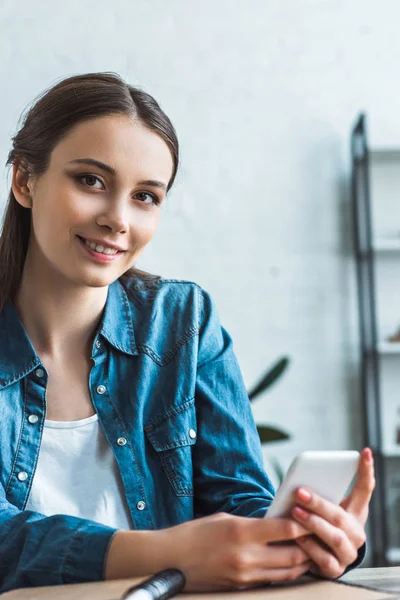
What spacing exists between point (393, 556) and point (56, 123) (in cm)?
234

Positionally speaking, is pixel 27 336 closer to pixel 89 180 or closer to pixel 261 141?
pixel 89 180

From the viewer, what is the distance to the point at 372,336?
304cm

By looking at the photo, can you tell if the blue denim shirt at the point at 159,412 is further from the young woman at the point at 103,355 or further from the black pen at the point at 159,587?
the black pen at the point at 159,587

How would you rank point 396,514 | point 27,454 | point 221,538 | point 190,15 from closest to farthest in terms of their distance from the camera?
1. point 221,538
2. point 27,454
3. point 396,514
4. point 190,15

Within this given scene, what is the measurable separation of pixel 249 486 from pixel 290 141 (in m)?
2.40

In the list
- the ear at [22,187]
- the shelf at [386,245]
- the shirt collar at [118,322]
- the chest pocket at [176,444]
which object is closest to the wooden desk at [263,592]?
the chest pocket at [176,444]

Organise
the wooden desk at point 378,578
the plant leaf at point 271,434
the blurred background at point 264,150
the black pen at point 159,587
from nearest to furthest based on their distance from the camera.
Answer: the black pen at point 159,587 → the wooden desk at point 378,578 → the plant leaf at point 271,434 → the blurred background at point 264,150

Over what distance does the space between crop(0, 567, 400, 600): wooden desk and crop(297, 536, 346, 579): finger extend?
18 mm

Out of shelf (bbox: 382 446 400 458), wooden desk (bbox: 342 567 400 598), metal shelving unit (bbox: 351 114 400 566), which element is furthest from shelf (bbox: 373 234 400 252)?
wooden desk (bbox: 342 567 400 598)

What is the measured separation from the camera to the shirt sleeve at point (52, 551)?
2.72 feet

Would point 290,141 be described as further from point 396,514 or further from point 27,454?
point 27,454

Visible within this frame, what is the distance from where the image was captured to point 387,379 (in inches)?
126

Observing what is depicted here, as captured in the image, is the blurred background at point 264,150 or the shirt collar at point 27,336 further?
the blurred background at point 264,150

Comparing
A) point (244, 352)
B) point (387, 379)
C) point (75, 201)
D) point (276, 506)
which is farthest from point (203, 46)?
point (276, 506)
